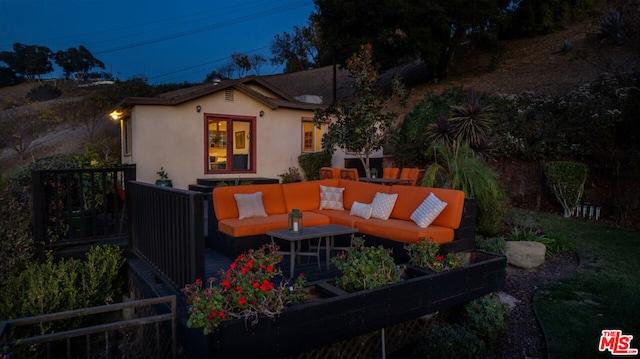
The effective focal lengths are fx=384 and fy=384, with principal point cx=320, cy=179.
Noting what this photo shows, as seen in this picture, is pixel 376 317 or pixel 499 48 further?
pixel 499 48

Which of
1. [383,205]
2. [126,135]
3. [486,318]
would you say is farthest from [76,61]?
[486,318]

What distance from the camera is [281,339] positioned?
2527mm

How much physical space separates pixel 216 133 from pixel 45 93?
31505mm

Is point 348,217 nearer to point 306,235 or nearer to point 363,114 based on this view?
point 306,235

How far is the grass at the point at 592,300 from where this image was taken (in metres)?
3.51

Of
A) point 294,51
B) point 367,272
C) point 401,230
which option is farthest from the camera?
point 294,51

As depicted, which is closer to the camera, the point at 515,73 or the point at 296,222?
the point at 296,222

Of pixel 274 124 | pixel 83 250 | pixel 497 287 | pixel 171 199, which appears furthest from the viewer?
pixel 274 124

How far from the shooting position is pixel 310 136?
41.4 feet

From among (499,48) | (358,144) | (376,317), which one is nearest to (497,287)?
(376,317)

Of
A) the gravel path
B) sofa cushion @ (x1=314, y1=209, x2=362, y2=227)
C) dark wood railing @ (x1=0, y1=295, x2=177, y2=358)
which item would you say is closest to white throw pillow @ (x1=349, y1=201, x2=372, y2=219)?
sofa cushion @ (x1=314, y1=209, x2=362, y2=227)

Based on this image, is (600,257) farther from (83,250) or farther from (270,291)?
(83,250)

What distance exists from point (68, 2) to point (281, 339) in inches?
3498

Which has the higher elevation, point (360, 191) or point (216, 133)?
point (216, 133)
